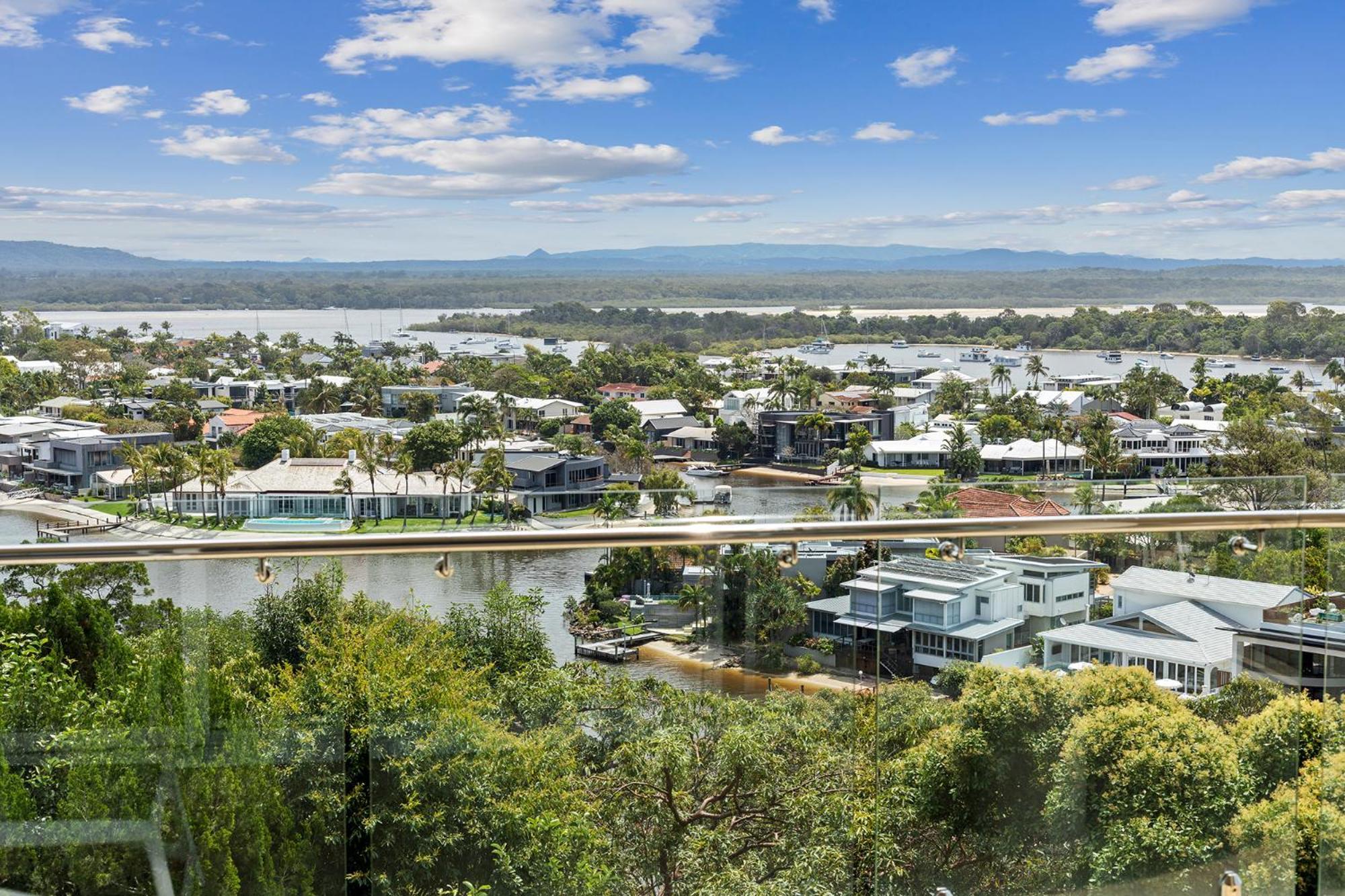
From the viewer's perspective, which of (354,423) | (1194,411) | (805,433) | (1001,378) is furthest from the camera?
(1001,378)

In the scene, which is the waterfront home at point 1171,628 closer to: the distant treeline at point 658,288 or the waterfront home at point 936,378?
the waterfront home at point 936,378

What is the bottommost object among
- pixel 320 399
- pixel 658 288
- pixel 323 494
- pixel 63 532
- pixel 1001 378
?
pixel 320 399

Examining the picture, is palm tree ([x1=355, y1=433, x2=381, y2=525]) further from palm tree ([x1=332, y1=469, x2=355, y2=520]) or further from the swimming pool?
the swimming pool

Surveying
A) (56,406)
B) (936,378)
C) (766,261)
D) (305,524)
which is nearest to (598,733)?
(305,524)

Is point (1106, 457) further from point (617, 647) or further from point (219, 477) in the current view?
point (617, 647)

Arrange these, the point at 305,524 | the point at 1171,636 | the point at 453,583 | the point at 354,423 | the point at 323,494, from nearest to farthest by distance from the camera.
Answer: the point at 453,583 → the point at 1171,636 → the point at 305,524 → the point at 323,494 → the point at 354,423

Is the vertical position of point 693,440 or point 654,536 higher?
point 654,536

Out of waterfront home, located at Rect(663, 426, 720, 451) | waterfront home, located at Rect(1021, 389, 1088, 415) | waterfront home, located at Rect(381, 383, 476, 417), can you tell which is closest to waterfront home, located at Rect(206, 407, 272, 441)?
waterfront home, located at Rect(381, 383, 476, 417)
